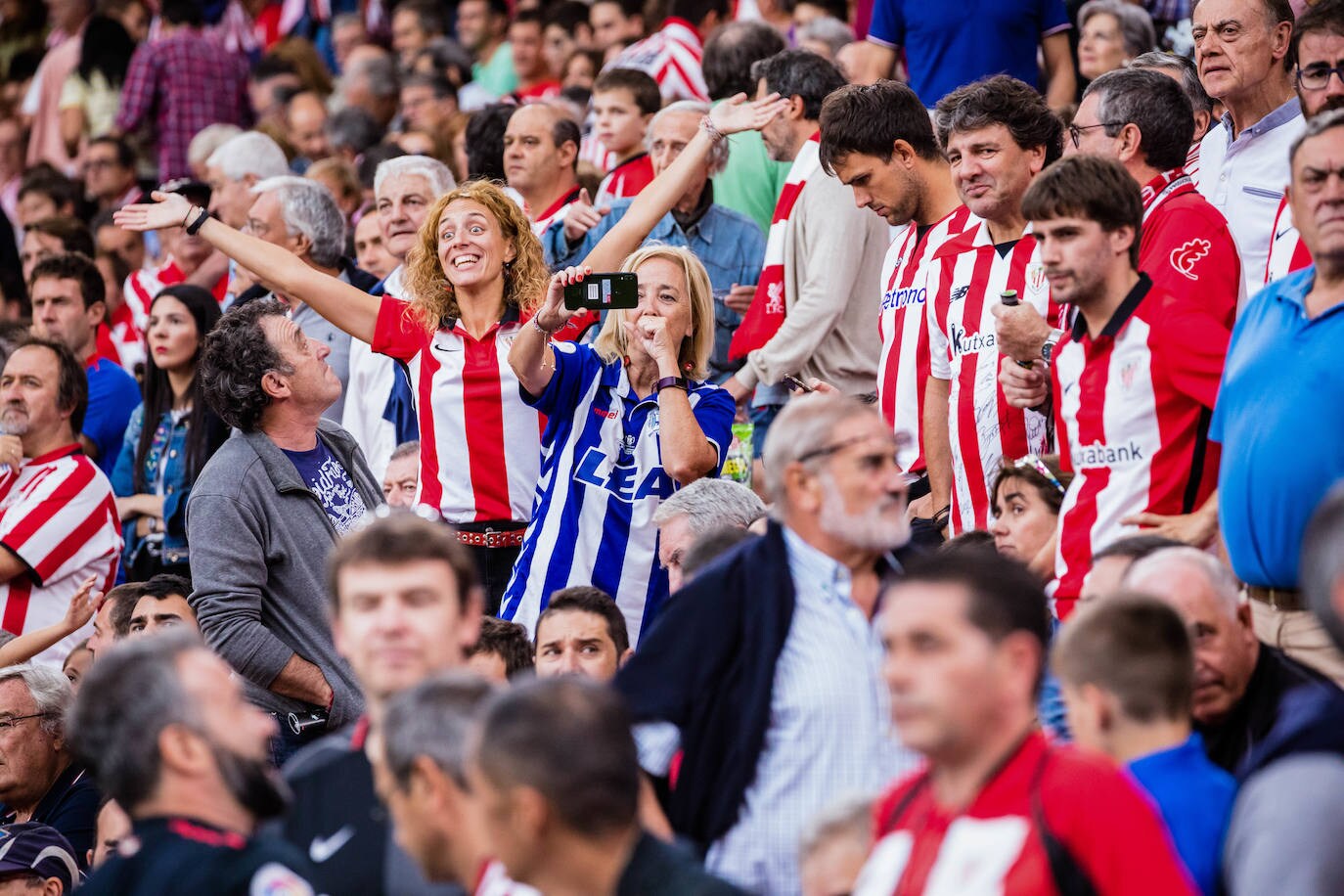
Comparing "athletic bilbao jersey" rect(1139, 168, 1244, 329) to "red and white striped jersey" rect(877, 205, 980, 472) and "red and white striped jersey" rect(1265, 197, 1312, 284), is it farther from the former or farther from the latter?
"red and white striped jersey" rect(877, 205, 980, 472)

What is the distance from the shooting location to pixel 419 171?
864 cm

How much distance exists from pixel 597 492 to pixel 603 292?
672mm

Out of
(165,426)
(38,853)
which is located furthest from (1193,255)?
(165,426)

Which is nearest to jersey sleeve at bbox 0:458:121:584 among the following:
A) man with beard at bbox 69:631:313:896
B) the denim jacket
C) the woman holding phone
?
the denim jacket

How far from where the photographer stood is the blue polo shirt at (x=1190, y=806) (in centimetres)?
355

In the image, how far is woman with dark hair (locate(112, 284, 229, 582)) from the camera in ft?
26.7

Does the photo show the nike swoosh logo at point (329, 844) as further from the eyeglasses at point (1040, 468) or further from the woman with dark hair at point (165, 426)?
the woman with dark hair at point (165, 426)

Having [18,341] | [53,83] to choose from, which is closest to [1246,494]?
[18,341]

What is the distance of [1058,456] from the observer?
211 inches

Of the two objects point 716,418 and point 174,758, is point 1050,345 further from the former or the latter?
point 174,758

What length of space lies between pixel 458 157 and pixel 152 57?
13.5 ft

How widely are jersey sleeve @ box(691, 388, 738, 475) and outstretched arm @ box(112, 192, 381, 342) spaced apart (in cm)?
126

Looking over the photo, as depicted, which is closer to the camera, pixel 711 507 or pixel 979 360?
pixel 711 507

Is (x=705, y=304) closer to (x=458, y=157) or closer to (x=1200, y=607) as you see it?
(x=1200, y=607)
